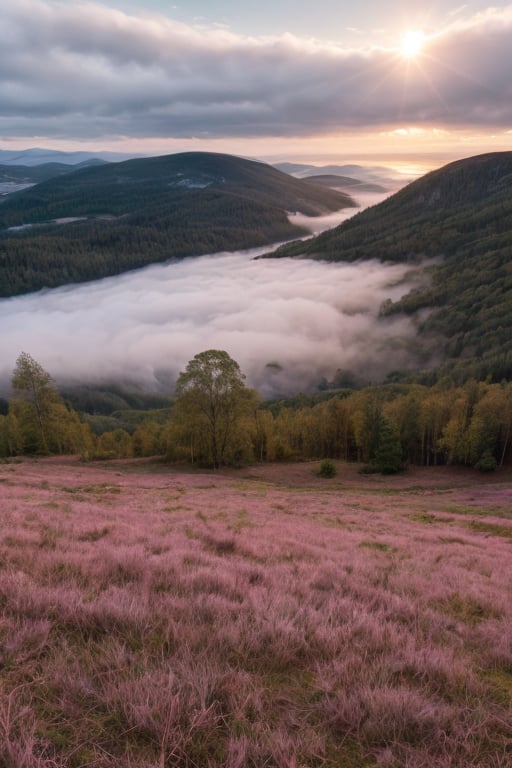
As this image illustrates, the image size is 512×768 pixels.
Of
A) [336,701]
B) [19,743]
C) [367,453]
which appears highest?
→ [19,743]

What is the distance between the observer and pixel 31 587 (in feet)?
17.3

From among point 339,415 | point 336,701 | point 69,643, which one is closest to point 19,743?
point 69,643

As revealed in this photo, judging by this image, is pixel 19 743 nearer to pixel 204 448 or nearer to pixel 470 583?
pixel 470 583

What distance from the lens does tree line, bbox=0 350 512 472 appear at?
47.9 m

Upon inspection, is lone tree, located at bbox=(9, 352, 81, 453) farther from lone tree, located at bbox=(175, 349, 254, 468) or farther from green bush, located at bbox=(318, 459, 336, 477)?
green bush, located at bbox=(318, 459, 336, 477)

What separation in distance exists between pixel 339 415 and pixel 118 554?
220ft

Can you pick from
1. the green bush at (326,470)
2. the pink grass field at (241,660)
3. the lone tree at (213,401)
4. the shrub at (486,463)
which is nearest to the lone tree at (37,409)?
the lone tree at (213,401)

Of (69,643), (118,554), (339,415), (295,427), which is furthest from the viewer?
(295,427)

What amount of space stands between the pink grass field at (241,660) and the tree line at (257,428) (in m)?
38.0

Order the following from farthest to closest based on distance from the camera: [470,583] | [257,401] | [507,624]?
[257,401]
[470,583]
[507,624]

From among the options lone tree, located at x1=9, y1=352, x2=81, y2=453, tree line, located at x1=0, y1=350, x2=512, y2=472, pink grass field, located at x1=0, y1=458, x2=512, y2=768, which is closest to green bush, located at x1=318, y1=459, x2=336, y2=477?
tree line, located at x1=0, y1=350, x2=512, y2=472

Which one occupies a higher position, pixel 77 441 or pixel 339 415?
pixel 339 415

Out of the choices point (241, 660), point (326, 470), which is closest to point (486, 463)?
point (326, 470)

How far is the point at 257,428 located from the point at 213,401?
54.1 feet
